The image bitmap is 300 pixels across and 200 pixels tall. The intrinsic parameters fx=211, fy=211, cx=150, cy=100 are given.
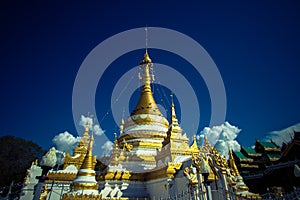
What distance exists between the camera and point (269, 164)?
20.1m

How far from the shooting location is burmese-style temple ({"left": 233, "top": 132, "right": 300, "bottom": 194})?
55.8 feet

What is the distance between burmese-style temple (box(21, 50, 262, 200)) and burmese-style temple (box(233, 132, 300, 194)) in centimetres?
83

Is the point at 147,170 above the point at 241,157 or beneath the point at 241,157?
beneath

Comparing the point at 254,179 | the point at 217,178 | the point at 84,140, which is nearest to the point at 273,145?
the point at 254,179

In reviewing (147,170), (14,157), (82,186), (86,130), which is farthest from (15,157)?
(147,170)

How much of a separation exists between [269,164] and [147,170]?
12.9 m

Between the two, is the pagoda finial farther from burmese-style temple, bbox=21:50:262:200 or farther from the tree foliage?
the tree foliage

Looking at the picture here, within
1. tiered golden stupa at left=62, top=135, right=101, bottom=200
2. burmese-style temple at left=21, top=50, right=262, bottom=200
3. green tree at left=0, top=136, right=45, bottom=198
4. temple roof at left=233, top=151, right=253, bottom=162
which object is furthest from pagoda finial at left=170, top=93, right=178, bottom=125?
green tree at left=0, top=136, right=45, bottom=198

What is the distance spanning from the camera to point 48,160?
18.7 ft

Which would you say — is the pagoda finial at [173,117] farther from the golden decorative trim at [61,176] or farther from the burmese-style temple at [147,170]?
the golden decorative trim at [61,176]

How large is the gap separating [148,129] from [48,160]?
12.7 meters

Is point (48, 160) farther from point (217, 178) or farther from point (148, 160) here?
point (148, 160)

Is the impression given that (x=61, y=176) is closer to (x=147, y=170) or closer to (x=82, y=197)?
(x=82, y=197)

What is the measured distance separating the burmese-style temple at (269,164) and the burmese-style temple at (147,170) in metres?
0.83
